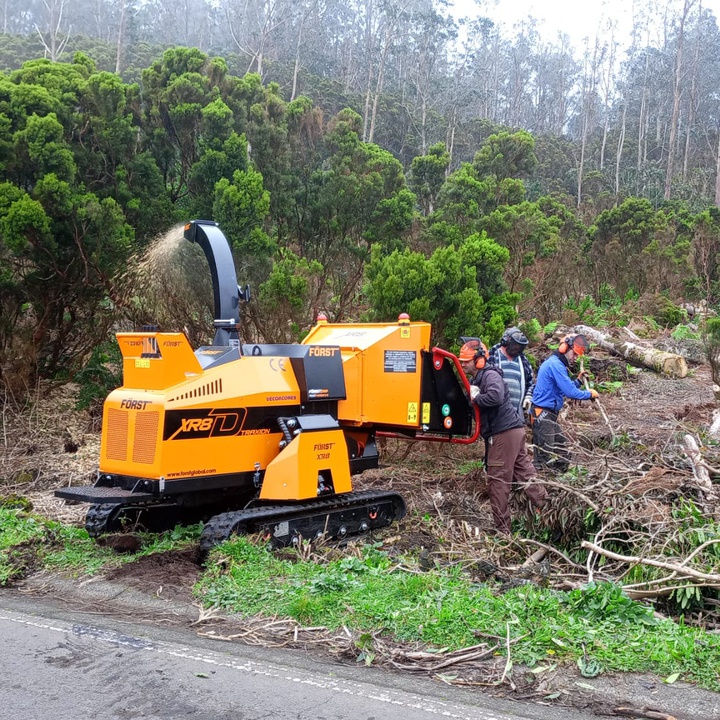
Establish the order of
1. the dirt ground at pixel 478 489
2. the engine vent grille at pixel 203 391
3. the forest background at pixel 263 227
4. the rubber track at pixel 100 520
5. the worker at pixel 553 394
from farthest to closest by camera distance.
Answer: the forest background at pixel 263 227 → the worker at pixel 553 394 → the rubber track at pixel 100 520 → the engine vent grille at pixel 203 391 → the dirt ground at pixel 478 489

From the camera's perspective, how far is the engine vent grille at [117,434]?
6527 millimetres

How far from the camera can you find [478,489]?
8.81 meters

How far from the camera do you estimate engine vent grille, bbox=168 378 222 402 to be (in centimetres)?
638

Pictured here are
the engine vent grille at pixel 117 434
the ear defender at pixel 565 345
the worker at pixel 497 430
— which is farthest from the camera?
the ear defender at pixel 565 345

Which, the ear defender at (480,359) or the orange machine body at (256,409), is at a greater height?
the ear defender at (480,359)

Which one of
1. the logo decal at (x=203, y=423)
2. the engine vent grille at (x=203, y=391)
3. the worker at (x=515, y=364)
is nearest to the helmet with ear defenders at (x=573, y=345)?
the worker at (x=515, y=364)

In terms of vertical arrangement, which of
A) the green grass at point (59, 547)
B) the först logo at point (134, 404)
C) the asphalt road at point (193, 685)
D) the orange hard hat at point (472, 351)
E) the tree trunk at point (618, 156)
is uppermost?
the tree trunk at point (618, 156)

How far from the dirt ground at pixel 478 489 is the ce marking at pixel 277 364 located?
1.73m

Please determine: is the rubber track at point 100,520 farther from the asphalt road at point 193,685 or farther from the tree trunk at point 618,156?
the tree trunk at point 618,156

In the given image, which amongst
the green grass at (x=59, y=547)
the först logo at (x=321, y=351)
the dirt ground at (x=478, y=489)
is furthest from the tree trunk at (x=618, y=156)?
the green grass at (x=59, y=547)

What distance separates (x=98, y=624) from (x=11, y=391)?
6.89m

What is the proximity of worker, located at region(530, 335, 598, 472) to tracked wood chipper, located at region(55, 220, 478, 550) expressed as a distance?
112 cm

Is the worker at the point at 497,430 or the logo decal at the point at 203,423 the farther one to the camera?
the worker at the point at 497,430

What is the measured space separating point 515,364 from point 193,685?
5.28 m
